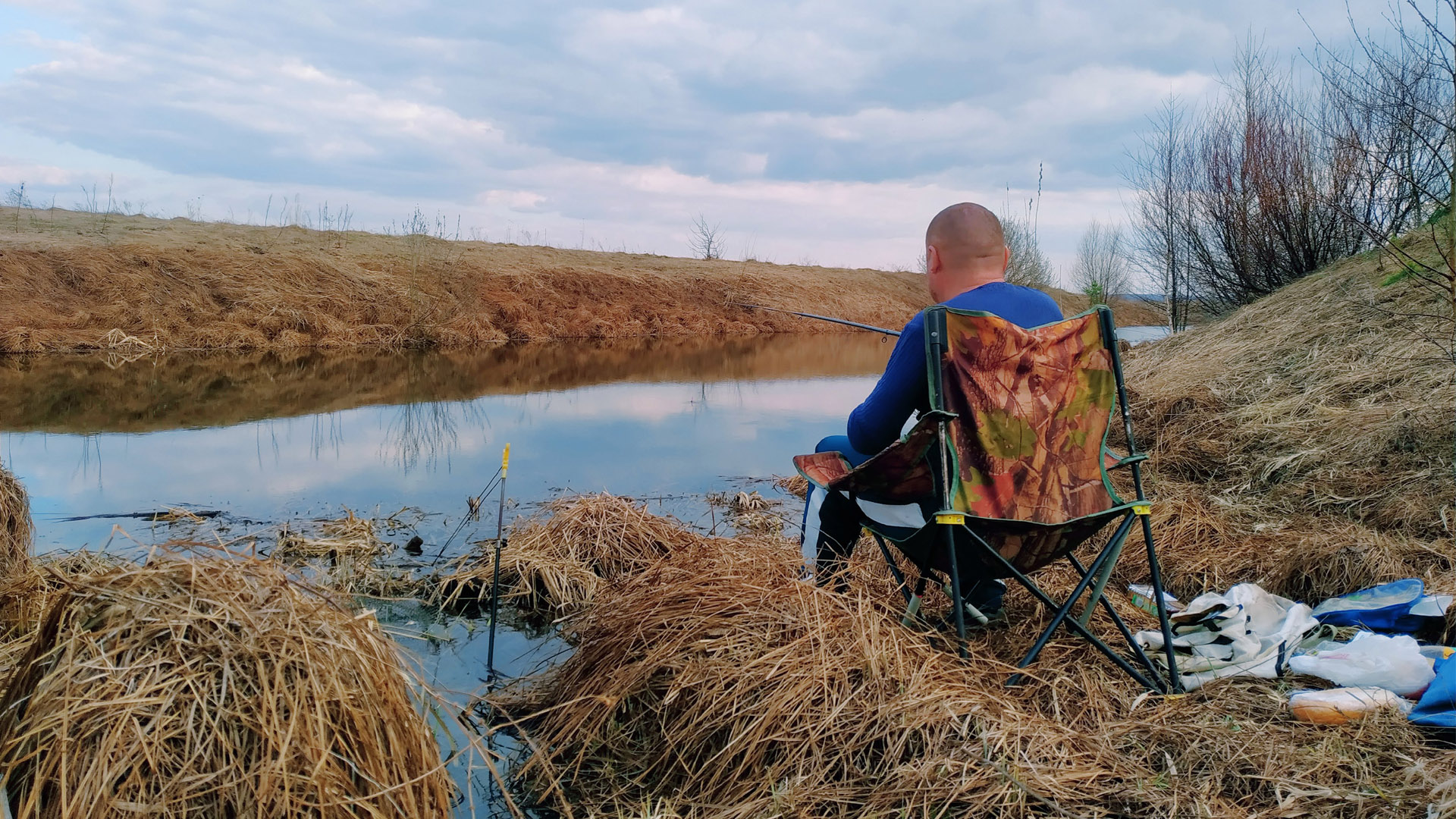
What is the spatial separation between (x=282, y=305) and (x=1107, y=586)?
1934 cm

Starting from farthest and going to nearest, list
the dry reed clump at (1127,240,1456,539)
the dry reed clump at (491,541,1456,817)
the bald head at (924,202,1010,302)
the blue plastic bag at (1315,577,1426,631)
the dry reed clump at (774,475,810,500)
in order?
the dry reed clump at (774,475,810,500)
the dry reed clump at (1127,240,1456,539)
the blue plastic bag at (1315,577,1426,631)
the bald head at (924,202,1010,302)
the dry reed clump at (491,541,1456,817)

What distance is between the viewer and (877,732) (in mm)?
2273

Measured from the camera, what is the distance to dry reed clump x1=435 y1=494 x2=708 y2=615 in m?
4.32

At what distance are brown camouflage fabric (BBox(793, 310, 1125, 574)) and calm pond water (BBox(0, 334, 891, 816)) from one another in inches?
62.0

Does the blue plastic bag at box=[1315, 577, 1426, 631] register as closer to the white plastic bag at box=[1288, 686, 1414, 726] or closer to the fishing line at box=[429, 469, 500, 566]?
the white plastic bag at box=[1288, 686, 1414, 726]

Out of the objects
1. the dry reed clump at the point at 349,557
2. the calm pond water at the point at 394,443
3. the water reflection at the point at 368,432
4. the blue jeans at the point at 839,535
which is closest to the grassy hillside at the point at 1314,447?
the blue jeans at the point at 839,535

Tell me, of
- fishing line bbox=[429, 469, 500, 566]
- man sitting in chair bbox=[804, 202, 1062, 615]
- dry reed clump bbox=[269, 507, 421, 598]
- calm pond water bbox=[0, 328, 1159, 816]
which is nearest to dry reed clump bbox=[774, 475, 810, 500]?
calm pond water bbox=[0, 328, 1159, 816]

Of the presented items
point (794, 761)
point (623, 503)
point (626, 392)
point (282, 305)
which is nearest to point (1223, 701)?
point (794, 761)

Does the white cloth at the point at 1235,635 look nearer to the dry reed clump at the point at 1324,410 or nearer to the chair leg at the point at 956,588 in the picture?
the chair leg at the point at 956,588

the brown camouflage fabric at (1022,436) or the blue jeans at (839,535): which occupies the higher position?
the brown camouflage fabric at (1022,436)

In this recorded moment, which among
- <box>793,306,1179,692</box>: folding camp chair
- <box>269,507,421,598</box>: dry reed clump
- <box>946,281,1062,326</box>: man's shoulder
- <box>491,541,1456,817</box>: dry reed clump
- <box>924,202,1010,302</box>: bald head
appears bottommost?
<box>269,507,421,598</box>: dry reed clump

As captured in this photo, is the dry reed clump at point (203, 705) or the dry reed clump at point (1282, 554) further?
the dry reed clump at point (1282, 554)

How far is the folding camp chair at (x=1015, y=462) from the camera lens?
2676mm

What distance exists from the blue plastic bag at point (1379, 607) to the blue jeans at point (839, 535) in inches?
46.5
